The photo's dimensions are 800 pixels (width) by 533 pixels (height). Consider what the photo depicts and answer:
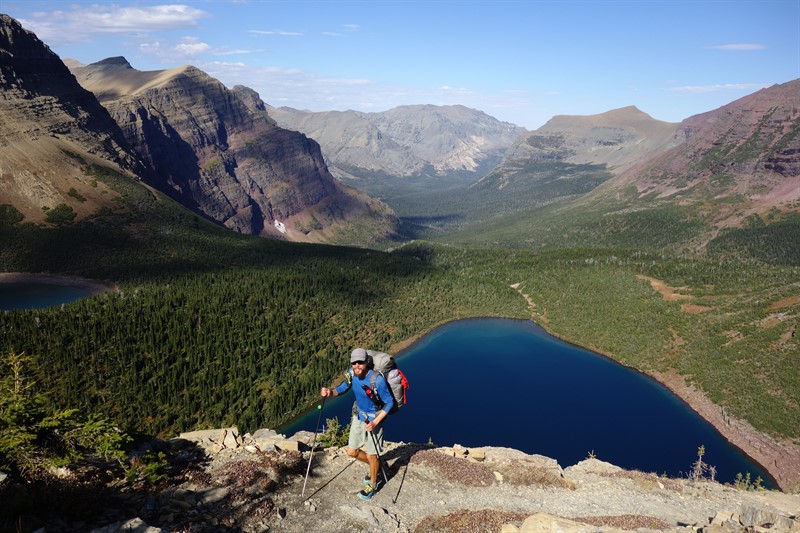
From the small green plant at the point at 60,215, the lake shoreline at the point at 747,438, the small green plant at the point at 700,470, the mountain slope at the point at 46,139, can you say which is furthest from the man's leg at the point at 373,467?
the mountain slope at the point at 46,139

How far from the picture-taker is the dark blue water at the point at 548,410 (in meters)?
67.6

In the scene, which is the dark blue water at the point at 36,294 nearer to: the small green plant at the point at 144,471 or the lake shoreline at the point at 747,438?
the small green plant at the point at 144,471

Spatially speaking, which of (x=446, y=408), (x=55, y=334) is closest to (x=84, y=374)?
(x=55, y=334)

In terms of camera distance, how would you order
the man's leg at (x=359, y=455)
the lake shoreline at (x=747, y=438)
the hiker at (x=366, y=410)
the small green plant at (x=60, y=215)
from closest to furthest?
the hiker at (x=366, y=410) < the man's leg at (x=359, y=455) < the lake shoreline at (x=747, y=438) < the small green plant at (x=60, y=215)

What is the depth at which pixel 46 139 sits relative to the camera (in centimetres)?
16250

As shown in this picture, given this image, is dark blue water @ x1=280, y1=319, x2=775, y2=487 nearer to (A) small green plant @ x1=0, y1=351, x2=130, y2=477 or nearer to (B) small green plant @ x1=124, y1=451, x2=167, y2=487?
(B) small green plant @ x1=124, y1=451, x2=167, y2=487

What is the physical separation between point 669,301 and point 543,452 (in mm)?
62797

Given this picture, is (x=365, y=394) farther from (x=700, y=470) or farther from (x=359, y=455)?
(x=700, y=470)

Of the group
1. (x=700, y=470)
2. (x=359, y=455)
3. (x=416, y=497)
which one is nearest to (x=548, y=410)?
(x=700, y=470)

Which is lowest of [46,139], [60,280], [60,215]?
[60,280]

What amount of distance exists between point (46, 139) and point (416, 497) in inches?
7582

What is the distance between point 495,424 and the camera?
74375mm

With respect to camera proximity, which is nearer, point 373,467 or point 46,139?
point 373,467

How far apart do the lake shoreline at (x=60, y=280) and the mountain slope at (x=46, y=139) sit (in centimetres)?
2382
